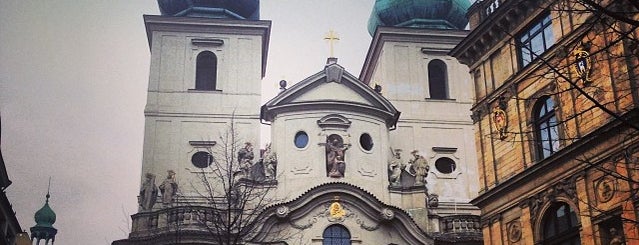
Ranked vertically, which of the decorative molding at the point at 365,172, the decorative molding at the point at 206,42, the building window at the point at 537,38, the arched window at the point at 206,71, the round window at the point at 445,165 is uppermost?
the decorative molding at the point at 206,42

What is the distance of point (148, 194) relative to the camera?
34406 mm

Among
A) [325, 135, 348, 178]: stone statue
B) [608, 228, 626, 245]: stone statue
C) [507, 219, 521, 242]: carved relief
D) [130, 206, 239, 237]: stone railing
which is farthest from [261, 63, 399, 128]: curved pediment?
[608, 228, 626, 245]: stone statue

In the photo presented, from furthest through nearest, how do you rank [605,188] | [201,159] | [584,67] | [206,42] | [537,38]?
[206,42] < [201,159] < [537,38] < [584,67] < [605,188]

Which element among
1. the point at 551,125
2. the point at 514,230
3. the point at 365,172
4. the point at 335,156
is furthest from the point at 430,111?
the point at 551,125

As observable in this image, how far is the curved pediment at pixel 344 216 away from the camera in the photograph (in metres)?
31.8

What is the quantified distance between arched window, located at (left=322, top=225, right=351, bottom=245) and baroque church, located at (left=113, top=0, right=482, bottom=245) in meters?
0.04

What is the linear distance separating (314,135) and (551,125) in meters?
16.1

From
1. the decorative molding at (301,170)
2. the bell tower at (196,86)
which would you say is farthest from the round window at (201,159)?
the decorative molding at (301,170)

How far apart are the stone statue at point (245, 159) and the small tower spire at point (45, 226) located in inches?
1079

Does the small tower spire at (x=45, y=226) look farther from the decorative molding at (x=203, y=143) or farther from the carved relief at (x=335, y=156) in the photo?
the carved relief at (x=335, y=156)

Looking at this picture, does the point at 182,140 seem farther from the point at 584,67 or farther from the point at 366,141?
the point at 584,67

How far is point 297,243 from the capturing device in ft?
104

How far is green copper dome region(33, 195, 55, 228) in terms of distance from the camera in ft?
193

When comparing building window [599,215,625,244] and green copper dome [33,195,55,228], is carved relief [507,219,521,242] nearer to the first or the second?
building window [599,215,625,244]
